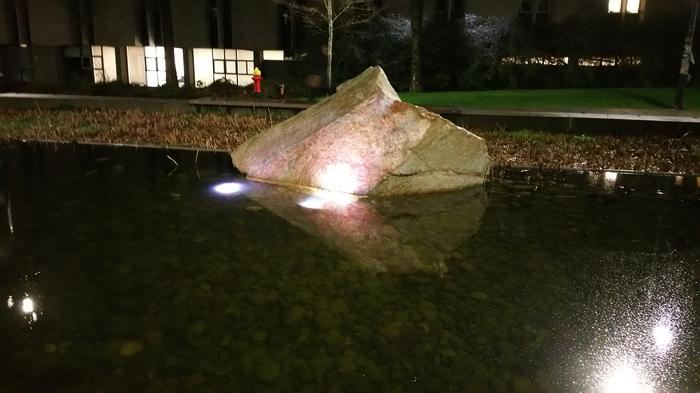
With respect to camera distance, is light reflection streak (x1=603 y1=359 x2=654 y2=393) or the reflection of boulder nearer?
light reflection streak (x1=603 y1=359 x2=654 y2=393)

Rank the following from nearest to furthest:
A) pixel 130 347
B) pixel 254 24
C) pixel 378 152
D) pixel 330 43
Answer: pixel 130 347 → pixel 378 152 → pixel 330 43 → pixel 254 24

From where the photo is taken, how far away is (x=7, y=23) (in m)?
31.5

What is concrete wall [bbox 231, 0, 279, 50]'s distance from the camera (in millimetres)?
28750

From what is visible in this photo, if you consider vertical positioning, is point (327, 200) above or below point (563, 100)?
below

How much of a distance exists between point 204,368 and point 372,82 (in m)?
5.81

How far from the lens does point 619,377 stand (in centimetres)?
378

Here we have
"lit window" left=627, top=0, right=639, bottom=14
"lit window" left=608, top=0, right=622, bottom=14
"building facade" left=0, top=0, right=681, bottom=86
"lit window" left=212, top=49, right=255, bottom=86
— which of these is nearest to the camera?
"building facade" left=0, top=0, right=681, bottom=86

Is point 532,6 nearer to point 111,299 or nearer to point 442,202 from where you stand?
point 442,202

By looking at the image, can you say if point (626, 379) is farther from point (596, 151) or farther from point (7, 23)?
point (7, 23)

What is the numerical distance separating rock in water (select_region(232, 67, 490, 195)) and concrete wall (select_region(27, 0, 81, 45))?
2728 centimetres

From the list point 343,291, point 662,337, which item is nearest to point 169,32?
point 343,291

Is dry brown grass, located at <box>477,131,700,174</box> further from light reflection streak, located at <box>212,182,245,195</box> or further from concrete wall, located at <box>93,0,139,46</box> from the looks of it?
concrete wall, located at <box>93,0,139,46</box>

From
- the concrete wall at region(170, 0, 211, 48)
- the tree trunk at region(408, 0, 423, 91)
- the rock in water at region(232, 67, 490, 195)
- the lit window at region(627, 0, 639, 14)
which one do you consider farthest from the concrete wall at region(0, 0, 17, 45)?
the lit window at region(627, 0, 639, 14)

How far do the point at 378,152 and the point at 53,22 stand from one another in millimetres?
29122
